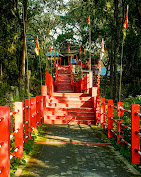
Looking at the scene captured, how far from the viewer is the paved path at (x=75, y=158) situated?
4.38 m

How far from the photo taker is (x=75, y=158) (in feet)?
17.3

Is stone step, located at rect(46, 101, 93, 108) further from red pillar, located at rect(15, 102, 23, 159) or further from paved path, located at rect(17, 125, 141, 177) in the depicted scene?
red pillar, located at rect(15, 102, 23, 159)

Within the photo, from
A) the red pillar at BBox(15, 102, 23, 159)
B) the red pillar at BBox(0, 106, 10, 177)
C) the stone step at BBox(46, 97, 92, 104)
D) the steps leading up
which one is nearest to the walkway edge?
the red pillar at BBox(15, 102, 23, 159)

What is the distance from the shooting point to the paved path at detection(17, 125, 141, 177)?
4.38 m

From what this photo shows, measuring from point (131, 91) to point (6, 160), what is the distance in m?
23.4

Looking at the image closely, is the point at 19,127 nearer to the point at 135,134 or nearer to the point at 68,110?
the point at 135,134

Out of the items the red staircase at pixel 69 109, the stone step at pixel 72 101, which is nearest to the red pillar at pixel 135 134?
the red staircase at pixel 69 109

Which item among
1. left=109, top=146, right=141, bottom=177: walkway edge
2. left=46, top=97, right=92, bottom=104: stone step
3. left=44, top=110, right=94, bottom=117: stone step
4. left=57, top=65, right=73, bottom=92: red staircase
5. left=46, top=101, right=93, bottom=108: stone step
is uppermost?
left=57, top=65, right=73, bottom=92: red staircase

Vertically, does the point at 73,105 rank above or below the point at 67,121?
above

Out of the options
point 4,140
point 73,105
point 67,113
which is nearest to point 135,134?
point 4,140

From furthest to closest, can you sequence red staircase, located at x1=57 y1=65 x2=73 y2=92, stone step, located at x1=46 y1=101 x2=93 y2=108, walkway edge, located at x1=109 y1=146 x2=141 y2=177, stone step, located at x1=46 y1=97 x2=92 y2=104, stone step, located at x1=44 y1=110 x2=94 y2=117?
red staircase, located at x1=57 y1=65 x2=73 y2=92 → stone step, located at x1=46 y1=97 x2=92 y2=104 → stone step, located at x1=46 y1=101 x2=93 y2=108 → stone step, located at x1=44 y1=110 x2=94 y2=117 → walkway edge, located at x1=109 y1=146 x2=141 y2=177

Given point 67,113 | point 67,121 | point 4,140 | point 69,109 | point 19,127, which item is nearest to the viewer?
point 4,140

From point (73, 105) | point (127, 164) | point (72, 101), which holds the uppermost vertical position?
point (72, 101)

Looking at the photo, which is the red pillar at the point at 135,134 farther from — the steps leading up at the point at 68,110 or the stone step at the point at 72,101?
the stone step at the point at 72,101
